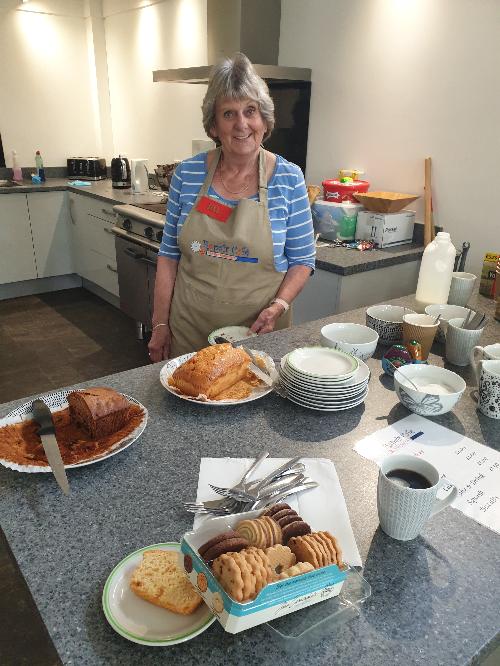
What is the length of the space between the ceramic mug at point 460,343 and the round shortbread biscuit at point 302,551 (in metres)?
0.80

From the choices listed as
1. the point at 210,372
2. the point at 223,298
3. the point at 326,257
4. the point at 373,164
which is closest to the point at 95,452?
the point at 210,372

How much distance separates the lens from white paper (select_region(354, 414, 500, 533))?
2.71 ft

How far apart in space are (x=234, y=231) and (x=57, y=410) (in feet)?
2.76

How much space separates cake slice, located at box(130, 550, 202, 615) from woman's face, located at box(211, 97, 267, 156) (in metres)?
1.26

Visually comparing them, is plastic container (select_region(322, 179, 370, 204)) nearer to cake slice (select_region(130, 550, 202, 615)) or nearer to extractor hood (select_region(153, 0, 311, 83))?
extractor hood (select_region(153, 0, 311, 83))

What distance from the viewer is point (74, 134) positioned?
4809mm

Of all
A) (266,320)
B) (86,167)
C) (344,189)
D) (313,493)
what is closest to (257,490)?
(313,493)

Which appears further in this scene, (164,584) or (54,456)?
(54,456)

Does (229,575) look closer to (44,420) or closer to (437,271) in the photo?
(44,420)

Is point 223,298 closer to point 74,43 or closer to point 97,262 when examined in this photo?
point 97,262

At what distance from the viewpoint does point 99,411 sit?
0.93 metres

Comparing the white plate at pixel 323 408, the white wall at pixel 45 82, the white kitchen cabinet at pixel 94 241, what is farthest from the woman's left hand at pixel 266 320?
the white wall at pixel 45 82

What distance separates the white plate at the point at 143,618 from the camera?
585 millimetres

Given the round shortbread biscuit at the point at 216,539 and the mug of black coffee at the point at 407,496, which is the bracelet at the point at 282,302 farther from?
the round shortbread biscuit at the point at 216,539
